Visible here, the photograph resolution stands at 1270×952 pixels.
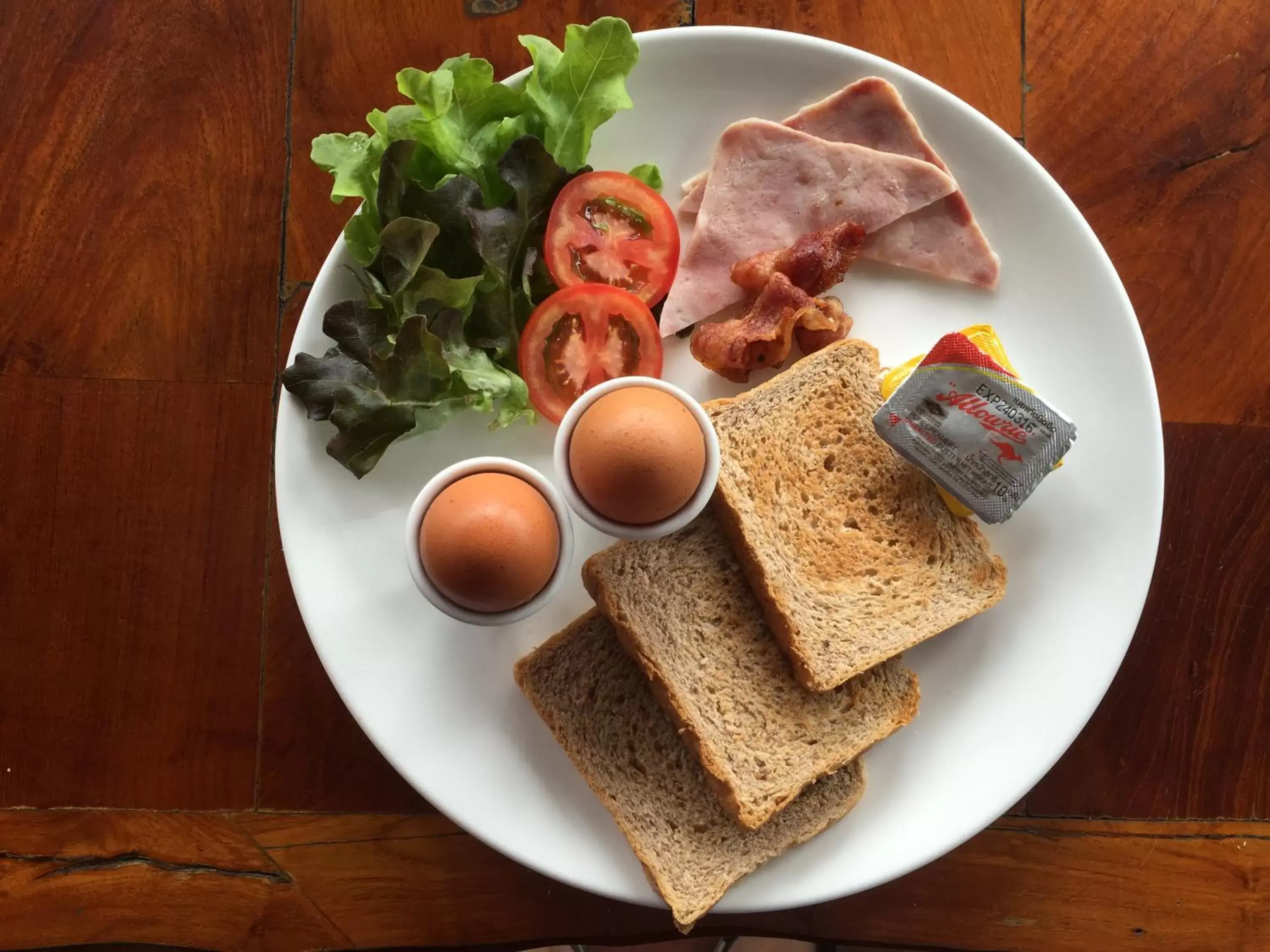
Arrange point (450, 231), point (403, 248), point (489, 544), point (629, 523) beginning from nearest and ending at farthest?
point (489, 544) < point (629, 523) < point (403, 248) < point (450, 231)

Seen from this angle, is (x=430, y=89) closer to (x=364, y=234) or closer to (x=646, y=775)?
(x=364, y=234)

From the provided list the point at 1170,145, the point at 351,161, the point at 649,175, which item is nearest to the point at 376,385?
the point at 351,161

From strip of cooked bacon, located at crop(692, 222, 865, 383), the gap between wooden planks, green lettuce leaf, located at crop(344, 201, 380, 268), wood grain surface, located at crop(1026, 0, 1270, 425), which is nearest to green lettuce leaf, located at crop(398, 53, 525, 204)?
green lettuce leaf, located at crop(344, 201, 380, 268)

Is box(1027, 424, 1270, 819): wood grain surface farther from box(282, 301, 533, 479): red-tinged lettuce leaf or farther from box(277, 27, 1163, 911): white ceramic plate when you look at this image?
box(282, 301, 533, 479): red-tinged lettuce leaf

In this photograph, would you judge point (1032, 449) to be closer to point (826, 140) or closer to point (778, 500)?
point (778, 500)

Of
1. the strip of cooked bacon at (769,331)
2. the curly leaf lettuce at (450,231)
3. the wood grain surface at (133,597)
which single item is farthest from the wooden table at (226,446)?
the strip of cooked bacon at (769,331)
